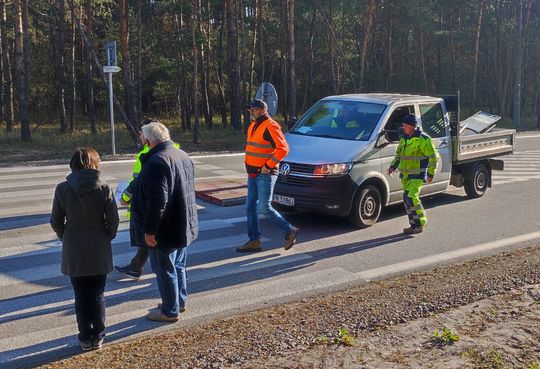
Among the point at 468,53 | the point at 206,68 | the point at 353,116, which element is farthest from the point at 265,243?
the point at 468,53

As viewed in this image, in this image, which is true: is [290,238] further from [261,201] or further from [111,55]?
[111,55]

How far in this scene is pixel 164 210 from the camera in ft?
17.4

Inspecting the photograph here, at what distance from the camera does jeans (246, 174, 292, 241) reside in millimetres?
7922

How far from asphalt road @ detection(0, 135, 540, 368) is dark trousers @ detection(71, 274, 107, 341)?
0.19 meters

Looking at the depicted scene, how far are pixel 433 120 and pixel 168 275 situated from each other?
275 inches

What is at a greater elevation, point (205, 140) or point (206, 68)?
point (206, 68)

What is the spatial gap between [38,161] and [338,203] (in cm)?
1097

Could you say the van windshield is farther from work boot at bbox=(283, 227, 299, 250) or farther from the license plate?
work boot at bbox=(283, 227, 299, 250)

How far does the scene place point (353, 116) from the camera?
10.4 metres

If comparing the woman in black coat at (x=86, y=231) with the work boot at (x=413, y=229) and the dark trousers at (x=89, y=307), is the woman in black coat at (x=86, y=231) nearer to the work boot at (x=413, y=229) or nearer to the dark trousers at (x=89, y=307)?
the dark trousers at (x=89, y=307)

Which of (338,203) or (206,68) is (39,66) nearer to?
(206,68)

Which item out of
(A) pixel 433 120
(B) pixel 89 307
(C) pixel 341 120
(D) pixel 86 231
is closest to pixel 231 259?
(B) pixel 89 307

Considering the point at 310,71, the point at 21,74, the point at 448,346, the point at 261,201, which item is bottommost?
the point at 448,346

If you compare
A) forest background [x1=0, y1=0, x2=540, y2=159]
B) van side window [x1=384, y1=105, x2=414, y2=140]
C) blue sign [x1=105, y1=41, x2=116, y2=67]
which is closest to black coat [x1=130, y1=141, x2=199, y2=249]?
van side window [x1=384, y1=105, x2=414, y2=140]
